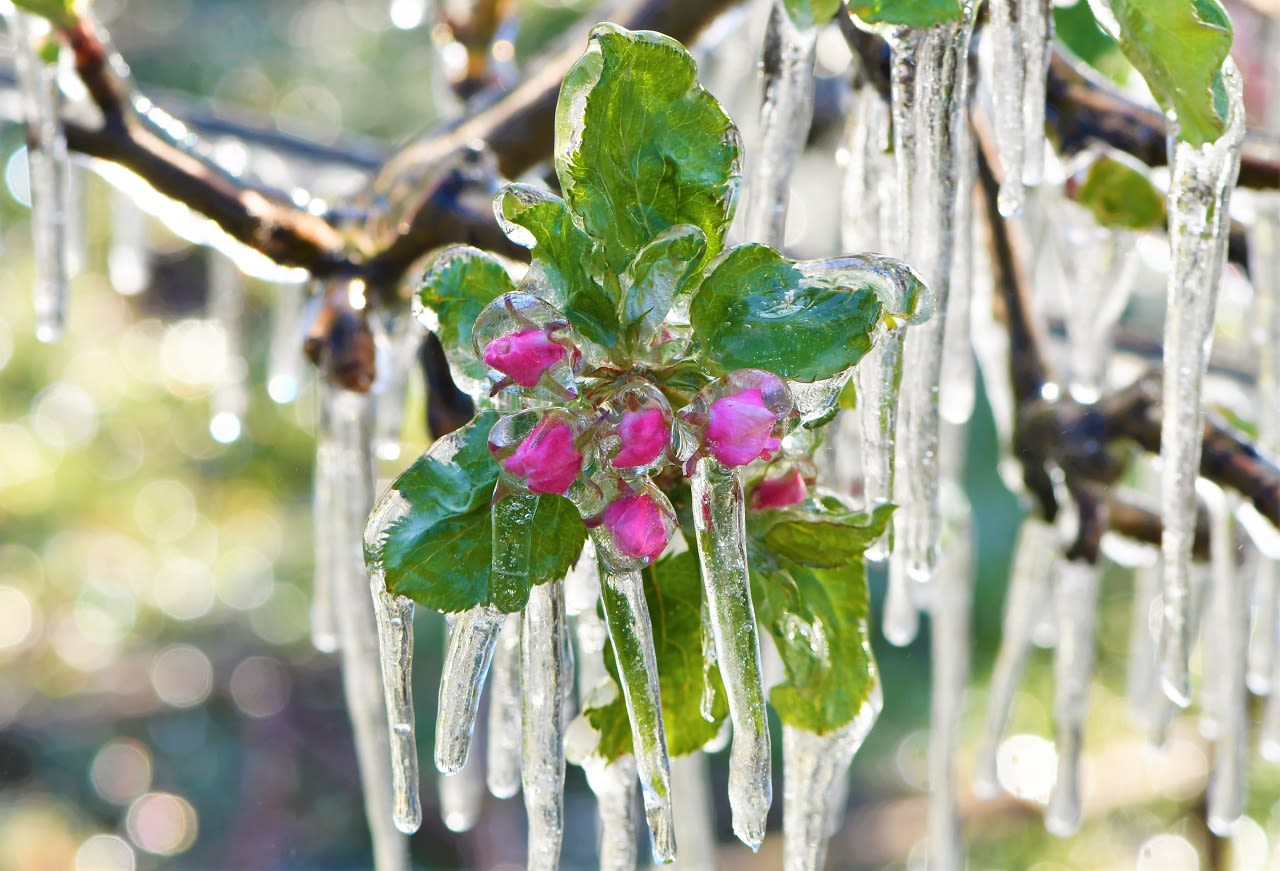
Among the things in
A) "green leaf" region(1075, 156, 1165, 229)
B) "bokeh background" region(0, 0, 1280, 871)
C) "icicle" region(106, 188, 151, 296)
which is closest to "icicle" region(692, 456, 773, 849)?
"green leaf" region(1075, 156, 1165, 229)

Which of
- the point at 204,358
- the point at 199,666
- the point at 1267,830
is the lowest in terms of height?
the point at 1267,830

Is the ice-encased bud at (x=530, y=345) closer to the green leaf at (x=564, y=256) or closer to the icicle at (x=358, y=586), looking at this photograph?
the green leaf at (x=564, y=256)

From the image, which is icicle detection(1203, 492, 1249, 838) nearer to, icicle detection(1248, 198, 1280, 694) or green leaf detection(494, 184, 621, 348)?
icicle detection(1248, 198, 1280, 694)

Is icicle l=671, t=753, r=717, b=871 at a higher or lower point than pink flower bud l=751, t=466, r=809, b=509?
lower

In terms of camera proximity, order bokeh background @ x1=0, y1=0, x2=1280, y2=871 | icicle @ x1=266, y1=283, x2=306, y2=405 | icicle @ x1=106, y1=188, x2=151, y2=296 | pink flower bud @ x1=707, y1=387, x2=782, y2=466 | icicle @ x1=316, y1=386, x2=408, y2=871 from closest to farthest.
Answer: pink flower bud @ x1=707, y1=387, x2=782, y2=466 < icicle @ x1=316, y1=386, x2=408, y2=871 < icicle @ x1=266, y1=283, x2=306, y2=405 < icicle @ x1=106, y1=188, x2=151, y2=296 < bokeh background @ x1=0, y1=0, x2=1280, y2=871

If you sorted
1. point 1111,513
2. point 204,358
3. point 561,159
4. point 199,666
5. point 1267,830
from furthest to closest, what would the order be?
1. point 199,666
2. point 204,358
3. point 1267,830
4. point 1111,513
5. point 561,159

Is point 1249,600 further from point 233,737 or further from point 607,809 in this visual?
point 233,737

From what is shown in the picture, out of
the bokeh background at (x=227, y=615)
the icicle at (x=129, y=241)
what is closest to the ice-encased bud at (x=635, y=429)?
the icicle at (x=129, y=241)

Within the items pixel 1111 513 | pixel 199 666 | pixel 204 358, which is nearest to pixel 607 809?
pixel 1111 513
